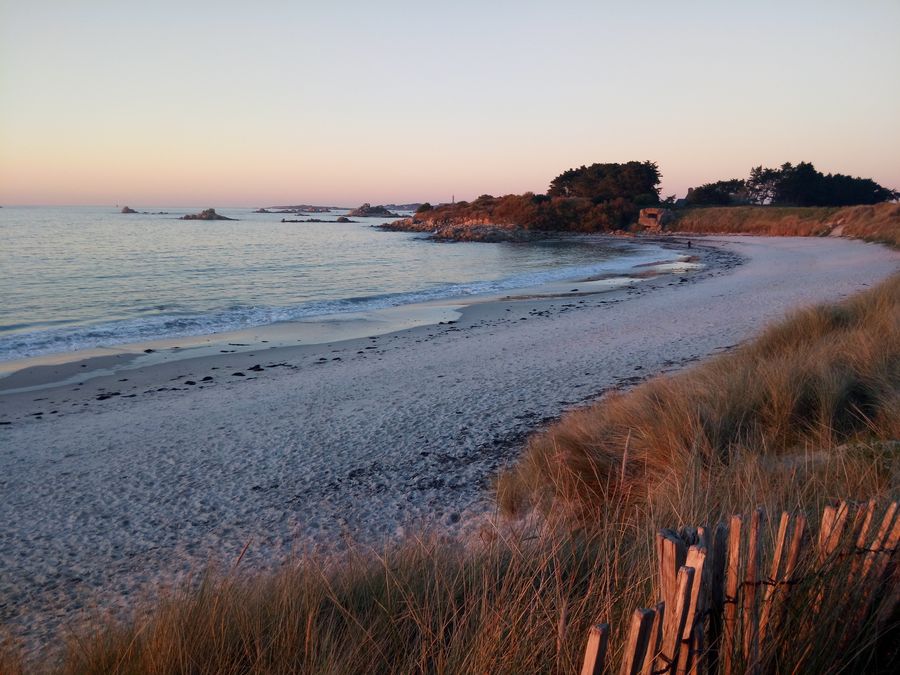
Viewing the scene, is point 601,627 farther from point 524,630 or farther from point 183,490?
point 183,490

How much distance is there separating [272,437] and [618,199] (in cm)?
6968

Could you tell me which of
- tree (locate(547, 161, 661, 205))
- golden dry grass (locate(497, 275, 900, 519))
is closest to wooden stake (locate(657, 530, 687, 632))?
golden dry grass (locate(497, 275, 900, 519))

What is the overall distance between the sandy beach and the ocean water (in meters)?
3.39

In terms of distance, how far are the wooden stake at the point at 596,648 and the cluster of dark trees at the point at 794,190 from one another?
7931cm

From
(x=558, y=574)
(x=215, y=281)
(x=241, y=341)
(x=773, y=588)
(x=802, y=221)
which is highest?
(x=802, y=221)

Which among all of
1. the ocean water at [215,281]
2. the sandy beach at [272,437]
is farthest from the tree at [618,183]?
the sandy beach at [272,437]

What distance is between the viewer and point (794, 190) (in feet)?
226

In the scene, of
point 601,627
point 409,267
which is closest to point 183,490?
point 601,627

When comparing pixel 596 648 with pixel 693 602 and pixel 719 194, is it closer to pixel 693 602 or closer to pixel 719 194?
pixel 693 602

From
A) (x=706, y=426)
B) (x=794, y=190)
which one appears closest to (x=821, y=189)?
(x=794, y=190)

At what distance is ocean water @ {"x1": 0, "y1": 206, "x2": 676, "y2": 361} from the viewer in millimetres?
17281

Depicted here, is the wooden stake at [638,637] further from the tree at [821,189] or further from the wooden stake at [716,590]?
the tree at [821,189]

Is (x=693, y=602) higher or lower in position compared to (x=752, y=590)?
higher

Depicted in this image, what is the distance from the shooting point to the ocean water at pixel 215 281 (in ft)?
56.7
